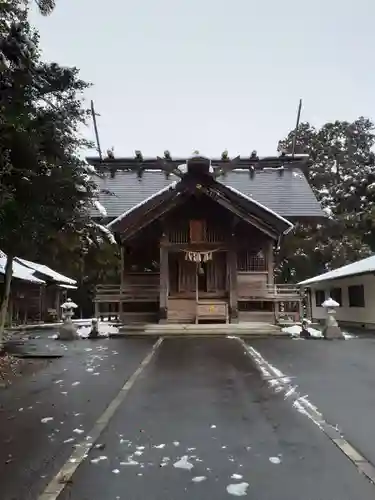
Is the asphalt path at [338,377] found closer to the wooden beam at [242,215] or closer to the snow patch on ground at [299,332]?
the snow patch on ground at [299,332]

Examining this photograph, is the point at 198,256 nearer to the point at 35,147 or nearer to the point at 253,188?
the point at 253,188

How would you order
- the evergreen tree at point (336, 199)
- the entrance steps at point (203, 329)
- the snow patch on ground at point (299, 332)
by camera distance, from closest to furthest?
1. the snow patch on ground at point (299, 332)
2. the entrance steps at point (203, 329)
3. the evergreen tree at point (336, 199)

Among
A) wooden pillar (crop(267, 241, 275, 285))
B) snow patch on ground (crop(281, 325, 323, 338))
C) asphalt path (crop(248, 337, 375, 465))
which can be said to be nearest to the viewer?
asphalt path (crop(248, 337, 375, 465))

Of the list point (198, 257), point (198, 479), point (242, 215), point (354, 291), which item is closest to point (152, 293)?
point (198, 257)

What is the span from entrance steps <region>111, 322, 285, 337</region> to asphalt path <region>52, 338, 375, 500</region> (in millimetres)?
10986

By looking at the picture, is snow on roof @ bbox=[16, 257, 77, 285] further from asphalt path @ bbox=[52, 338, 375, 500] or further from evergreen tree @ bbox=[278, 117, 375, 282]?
asphalt path @ bbox=[52, 338, 375, 500]

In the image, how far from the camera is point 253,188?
28312 mm

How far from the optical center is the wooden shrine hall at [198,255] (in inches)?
810

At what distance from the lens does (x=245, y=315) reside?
70.0 ft

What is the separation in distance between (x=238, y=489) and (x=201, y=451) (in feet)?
2.94

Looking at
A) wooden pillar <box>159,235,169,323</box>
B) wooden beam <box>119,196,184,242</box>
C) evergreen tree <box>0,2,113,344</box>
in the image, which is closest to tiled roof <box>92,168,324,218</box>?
wooden beam <box>119,196,184,242</box>

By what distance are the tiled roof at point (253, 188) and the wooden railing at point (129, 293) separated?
423cm

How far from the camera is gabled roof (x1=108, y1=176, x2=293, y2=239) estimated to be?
20.4m

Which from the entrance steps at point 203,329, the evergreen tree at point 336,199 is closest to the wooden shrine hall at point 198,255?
the entrance steps at point 203,329
